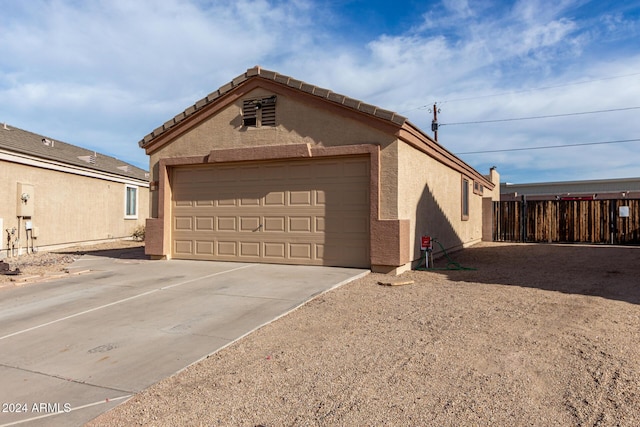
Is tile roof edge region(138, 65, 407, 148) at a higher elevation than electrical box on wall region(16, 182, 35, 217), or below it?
higher

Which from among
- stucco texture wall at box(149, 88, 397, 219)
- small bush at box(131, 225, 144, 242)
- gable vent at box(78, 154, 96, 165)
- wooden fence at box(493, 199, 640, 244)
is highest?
gable vent at box(78, 154, 96, 165)

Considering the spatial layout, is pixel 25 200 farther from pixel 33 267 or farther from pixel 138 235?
pixel 138 235

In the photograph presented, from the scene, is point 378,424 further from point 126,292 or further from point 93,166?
point 93,166

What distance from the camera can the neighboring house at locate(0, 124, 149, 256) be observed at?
13.9 meters

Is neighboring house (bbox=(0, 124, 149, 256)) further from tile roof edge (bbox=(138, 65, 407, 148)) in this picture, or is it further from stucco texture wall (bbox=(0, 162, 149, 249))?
tile roof edge (bbox=(138, 65, 407, 148))

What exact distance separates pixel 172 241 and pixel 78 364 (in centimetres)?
763

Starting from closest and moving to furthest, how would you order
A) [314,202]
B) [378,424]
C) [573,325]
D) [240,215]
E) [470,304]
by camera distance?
[378,424]
[573,325]
[470,304]
[314,202]
[240,215]

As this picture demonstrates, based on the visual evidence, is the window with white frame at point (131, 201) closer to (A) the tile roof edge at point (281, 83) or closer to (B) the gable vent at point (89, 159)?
(B) the gable vent at point (89, 159)

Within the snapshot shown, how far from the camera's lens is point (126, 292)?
746 cm

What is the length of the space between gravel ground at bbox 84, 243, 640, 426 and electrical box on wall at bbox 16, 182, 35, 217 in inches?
486

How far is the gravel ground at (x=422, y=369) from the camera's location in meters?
3.27

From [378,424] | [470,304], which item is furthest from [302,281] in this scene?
[378,424]

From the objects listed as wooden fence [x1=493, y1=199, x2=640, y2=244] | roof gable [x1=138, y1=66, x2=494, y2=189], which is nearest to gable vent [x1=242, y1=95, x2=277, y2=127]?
roof gable [x1=138, y1=66, x2=494, y2=189]

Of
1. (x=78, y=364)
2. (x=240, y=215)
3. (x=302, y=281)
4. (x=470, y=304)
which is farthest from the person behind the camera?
(x=240, y=215)
